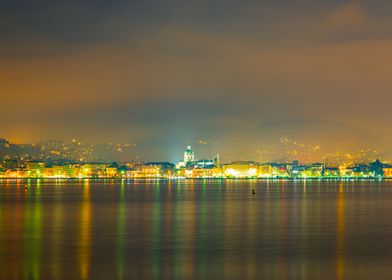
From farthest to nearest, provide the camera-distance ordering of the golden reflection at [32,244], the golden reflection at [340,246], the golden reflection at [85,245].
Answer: the golden reflection at [340,246] → the golden reflection at [85,245] → the golden reflection at [32,244]

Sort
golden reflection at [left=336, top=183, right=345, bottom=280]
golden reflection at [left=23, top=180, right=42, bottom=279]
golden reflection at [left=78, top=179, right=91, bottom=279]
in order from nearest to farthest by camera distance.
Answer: golden reflection at [left=23, top=180, right=42, bottom=279]
golden reflection at [left=78, top=179, right=91, bottom=279]
golden reflection at [left=336, top=183, right=345, bottom=280]

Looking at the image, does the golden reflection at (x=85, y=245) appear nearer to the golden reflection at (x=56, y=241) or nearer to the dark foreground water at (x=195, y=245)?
the dark foreground water at (x=195, y=245)

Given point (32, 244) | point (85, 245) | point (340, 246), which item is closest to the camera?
point (85, 245)

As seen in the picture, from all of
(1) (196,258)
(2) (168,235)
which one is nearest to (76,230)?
(2) (168,235)

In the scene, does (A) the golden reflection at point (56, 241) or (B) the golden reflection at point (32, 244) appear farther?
(A) the golden reflection at point (56, 241)

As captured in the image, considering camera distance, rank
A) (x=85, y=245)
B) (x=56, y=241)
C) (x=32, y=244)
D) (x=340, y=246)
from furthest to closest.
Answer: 1. (x=56, y=241)
2. (x=32, y=244)
3. (x=340, y=246)
4. (x=85, y=245)

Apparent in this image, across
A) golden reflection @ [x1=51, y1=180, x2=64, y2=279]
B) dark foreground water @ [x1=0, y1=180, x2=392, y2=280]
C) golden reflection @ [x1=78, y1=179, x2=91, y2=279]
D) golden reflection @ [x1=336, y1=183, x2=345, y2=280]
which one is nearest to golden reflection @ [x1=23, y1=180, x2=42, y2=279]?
dark foreground water @ [x1=0, y1=180, x2=392, y2=280]

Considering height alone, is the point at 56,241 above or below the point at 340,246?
Answer: above

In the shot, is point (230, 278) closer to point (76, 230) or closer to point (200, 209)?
point (76, 230)

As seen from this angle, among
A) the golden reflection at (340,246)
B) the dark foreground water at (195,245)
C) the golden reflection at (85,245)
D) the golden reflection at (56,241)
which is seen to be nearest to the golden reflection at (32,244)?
the dark foreground water at (195,245)

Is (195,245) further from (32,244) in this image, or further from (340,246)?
(32,244)

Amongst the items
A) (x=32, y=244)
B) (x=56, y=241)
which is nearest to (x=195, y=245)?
(x=56, y=241)

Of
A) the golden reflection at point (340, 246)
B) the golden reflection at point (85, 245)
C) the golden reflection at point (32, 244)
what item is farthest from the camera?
the golden reflection at point (340, 246)

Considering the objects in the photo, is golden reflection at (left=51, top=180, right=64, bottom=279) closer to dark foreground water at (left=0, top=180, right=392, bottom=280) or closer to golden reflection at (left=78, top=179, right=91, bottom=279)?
dark foreground water at (left=0, top=180, right=392, bottom=280)
